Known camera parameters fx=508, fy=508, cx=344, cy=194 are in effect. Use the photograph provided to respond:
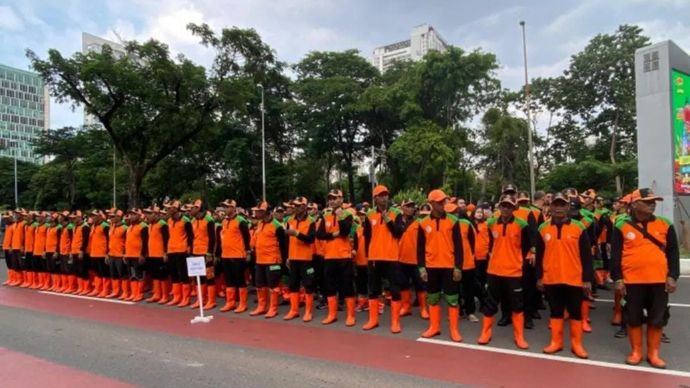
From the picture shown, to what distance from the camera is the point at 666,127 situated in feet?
53.1

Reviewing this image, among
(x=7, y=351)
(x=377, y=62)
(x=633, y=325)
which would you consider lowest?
(x=7, y=351)

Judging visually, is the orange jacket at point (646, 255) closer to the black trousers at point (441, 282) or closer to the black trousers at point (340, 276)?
the black trousers at point (441, 282)

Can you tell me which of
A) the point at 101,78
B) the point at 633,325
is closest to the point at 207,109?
the point at 101,78

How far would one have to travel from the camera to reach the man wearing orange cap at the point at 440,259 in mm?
6734

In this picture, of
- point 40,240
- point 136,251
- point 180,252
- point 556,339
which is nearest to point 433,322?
point 556,339

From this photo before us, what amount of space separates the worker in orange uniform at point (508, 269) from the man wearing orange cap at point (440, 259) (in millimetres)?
414

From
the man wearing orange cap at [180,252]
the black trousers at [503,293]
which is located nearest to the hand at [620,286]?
the black trousers at [503,293]

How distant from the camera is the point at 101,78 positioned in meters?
23.1

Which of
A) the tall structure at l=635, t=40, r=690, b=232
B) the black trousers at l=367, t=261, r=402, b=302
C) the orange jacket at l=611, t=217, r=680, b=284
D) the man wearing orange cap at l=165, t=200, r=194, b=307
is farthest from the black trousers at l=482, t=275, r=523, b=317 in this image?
the tall structure at l=635, t=40, r=690, b=232

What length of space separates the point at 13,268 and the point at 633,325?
48.1 feet

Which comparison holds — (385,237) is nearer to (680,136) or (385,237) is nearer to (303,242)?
(303,242)

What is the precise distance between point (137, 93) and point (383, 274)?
20.0 meters

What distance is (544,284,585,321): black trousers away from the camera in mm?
5949

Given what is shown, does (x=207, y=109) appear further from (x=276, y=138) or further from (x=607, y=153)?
(x=607, y=153)
